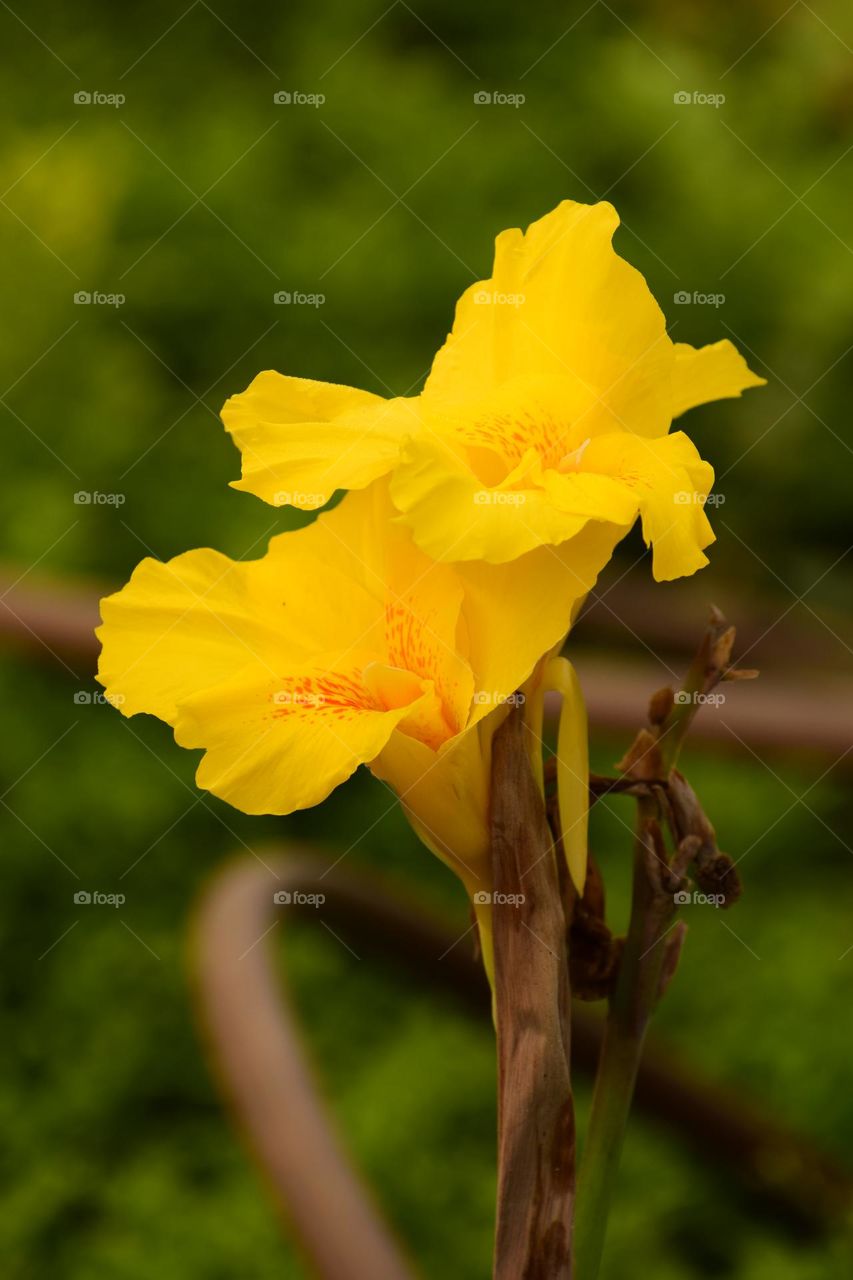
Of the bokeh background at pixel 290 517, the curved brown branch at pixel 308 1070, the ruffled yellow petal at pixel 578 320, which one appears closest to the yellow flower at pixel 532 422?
the ruffled yellow petal at pixel 578 320

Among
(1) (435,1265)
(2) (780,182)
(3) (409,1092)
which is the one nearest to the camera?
(1) (435,1265)

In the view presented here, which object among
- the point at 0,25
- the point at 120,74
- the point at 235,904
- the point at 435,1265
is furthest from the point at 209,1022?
the point at 0,25

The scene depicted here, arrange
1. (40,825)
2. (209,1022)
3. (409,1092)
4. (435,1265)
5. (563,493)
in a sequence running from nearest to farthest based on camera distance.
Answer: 1. (563,493)
2. (209,1022)
3. (435,1265)
4. (409,1092)
5. (40,825)

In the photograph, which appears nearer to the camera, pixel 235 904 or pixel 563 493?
pixel 563 493

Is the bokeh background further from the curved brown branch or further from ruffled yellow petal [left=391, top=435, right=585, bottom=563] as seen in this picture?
ruffled yellow petal [left=391, top=435, right=585, bottom=563]

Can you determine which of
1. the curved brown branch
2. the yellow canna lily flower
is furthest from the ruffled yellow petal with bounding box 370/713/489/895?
the curved brown branch

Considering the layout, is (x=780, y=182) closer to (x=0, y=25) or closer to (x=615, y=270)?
(x=0, y=25)
